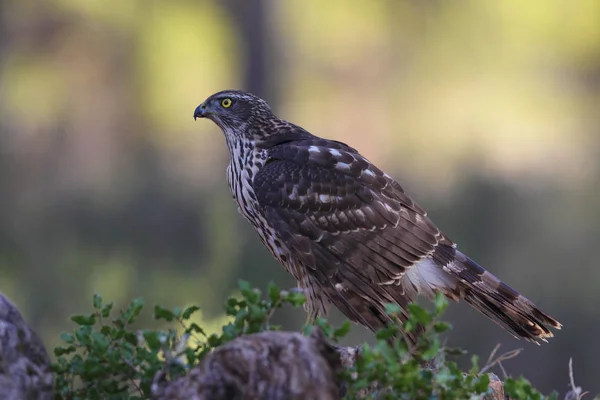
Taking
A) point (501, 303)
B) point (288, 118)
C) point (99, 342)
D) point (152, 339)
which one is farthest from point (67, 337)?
point (288, 118)

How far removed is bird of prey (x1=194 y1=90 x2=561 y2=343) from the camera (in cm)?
463

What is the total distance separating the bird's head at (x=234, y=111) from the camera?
214 inches

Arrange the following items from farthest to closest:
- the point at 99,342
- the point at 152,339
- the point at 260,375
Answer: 1. the point at 99,342
2. the point at 152,339
3. the point at 260,375

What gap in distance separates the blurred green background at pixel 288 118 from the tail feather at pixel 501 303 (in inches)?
151

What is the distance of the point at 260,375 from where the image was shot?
8.33ft

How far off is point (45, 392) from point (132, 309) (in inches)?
14.7

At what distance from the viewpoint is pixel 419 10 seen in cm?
2080

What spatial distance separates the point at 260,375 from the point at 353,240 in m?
2.28

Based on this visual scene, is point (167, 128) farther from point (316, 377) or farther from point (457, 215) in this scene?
point (316, 377)

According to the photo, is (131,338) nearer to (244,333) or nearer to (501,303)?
(244,333)

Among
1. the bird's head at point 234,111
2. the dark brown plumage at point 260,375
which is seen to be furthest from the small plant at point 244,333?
the bird's head at point 234,111

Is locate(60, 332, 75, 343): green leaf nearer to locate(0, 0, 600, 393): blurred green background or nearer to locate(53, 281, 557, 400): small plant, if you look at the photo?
locate(53, 281, 557, 400): small plant

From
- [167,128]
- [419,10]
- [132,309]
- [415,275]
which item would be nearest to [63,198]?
[167,128]

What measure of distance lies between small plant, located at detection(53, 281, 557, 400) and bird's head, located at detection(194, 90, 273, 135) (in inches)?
98.1
